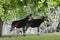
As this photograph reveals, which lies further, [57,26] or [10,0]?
[57,26]

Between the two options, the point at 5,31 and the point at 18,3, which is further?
the point at 5,31

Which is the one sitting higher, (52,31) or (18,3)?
(18,3)

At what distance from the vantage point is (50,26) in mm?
21812

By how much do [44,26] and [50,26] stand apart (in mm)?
770

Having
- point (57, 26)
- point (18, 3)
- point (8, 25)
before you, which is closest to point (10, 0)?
point (18, 3)

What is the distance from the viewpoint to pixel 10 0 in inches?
352

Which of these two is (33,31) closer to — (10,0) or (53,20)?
(53,20)

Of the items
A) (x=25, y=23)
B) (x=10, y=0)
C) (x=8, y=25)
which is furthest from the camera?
(x=8, y=25)

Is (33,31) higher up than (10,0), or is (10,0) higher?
(10,0)

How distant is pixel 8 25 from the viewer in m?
21.3

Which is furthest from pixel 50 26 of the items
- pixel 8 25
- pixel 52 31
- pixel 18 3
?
pixel 18 3

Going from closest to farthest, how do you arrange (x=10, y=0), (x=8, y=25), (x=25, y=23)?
1. (x=10, y=0)
2. (x=25, y=23)
3. (x=8, y=25)

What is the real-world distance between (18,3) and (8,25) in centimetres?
1207

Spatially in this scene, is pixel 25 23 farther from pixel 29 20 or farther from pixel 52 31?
pixel 52 31
